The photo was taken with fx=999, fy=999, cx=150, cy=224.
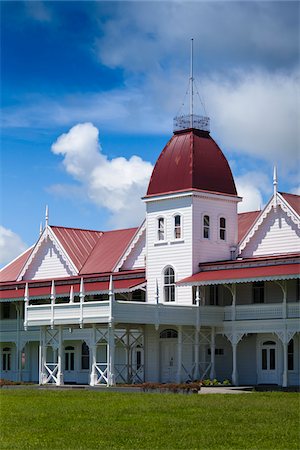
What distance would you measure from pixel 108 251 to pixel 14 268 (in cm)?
903

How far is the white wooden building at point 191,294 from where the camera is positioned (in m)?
46.5

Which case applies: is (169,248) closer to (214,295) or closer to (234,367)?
(214,295)

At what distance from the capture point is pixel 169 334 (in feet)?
166

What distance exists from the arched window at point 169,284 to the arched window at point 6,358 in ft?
49.6

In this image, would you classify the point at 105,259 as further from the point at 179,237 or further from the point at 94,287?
the point at 179,237

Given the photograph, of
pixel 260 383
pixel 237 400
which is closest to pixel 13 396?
pixel 237 400

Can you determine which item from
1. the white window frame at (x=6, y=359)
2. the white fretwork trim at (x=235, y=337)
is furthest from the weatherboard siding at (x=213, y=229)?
the white window frame at (x=6, y=359)

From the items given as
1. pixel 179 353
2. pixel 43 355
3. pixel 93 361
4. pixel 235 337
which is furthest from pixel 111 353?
pixel 235 337

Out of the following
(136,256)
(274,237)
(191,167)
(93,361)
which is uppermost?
(191,167)

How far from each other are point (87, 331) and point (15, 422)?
2329 centimetres

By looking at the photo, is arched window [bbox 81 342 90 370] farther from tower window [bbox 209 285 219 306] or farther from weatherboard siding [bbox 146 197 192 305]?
tower window [bbox 209 285 219 306]

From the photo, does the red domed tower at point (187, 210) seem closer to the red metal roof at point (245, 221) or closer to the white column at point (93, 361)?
the red metal roof at point (245, 221)

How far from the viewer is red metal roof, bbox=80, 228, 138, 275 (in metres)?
57.9

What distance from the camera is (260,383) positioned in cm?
4788
